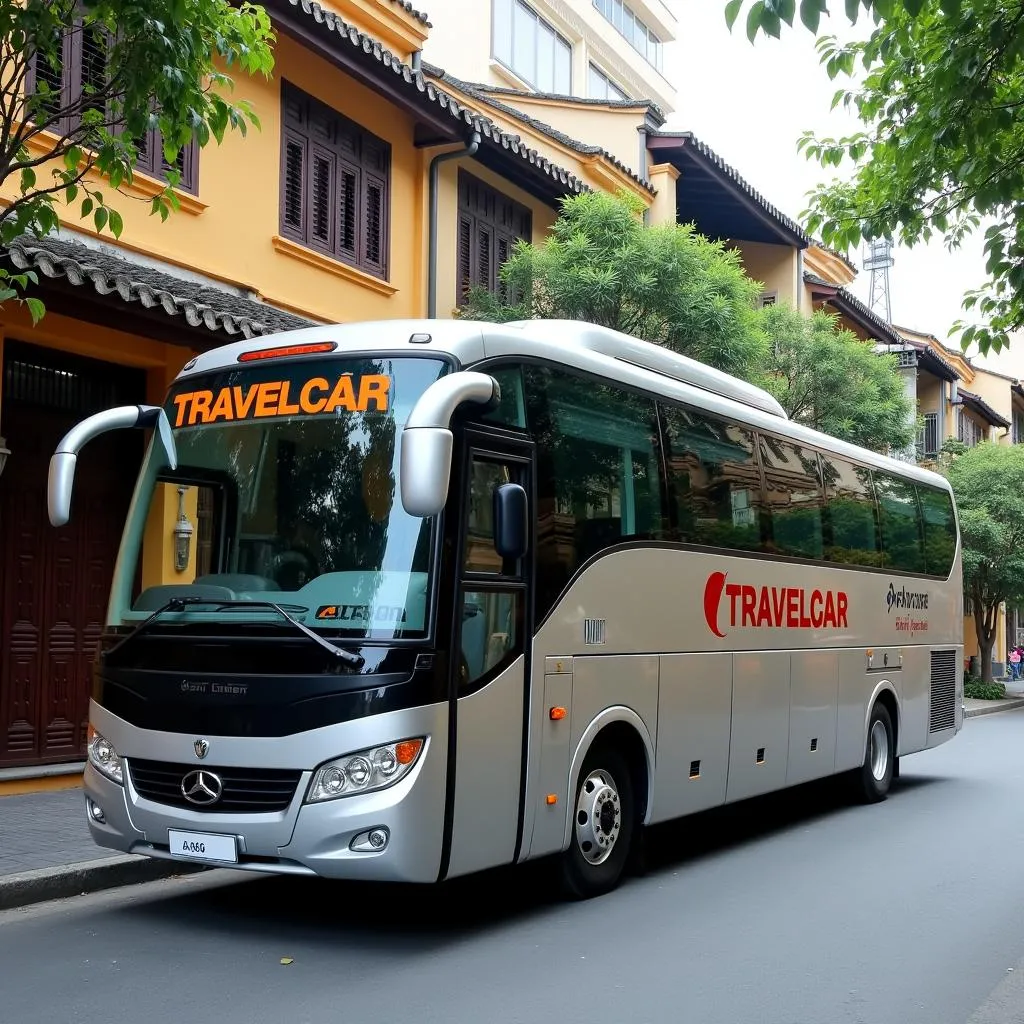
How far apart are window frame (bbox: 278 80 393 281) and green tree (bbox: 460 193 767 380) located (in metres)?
1.90

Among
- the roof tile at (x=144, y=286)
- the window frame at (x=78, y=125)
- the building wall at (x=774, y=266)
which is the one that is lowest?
the roof tile at (x=144, y=286)

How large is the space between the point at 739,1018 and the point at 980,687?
2860cm

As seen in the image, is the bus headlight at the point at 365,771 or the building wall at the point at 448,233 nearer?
the bus headlight at the point at 365,771

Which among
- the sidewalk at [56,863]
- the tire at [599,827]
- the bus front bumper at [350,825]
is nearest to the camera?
the bus front bumper at [350,825]

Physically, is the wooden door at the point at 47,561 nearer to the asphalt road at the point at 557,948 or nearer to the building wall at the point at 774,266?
the asphalt road at the point at 557,948

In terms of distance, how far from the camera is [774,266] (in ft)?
92.4

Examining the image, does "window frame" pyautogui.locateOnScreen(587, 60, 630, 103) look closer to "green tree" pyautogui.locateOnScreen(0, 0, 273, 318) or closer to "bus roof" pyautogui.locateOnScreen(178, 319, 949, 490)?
"bus roof" pyautogui.locateOnScreen(178, 319, 949, 490)

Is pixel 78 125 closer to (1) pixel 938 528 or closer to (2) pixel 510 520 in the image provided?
(2) pixel 510 520

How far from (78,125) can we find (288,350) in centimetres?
429

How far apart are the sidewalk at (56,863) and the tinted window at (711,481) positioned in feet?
13.5

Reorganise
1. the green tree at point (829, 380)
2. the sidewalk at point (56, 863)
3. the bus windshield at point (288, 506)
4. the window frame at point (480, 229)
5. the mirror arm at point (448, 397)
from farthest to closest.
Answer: the green tree at point (829, 380) < the window frame at point (480, 229) < the sidewalk at point (56, 863) < the bus windshield at point (288, 506) < the mirror arm at point (448, 397)

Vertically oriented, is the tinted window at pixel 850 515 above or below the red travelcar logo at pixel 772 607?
above

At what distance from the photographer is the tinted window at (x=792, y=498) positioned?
10.3 m

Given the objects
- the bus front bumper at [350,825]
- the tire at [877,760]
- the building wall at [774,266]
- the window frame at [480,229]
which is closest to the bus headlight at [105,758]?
the bus front bumper at [350,825]
